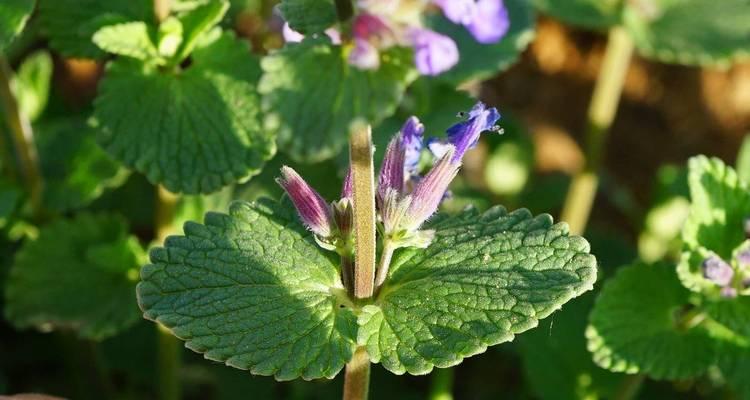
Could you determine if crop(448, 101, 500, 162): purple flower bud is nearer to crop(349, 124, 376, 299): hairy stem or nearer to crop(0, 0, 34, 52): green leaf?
crop(349, 124, 376, 299): hairy stem

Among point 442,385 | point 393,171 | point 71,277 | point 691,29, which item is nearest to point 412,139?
point 393,171

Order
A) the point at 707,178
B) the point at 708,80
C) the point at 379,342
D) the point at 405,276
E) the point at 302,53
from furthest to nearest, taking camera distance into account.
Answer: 1. the point at 708,80
2. the point at 707,178
3. the point at 405,276
4. the point at 379,342
5. the point at 302,53

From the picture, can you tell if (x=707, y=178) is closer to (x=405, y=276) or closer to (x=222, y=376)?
(x=405, y=276)

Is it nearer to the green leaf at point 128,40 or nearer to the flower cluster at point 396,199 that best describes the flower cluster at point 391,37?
the flower cluster at point 396,199

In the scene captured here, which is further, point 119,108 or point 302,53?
point 119,108

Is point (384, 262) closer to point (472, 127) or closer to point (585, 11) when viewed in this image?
point (472, 127)

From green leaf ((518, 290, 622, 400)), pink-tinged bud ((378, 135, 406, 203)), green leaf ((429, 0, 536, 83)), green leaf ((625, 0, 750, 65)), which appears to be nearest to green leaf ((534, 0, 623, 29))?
green leaf ((625, 0, 750, 65))

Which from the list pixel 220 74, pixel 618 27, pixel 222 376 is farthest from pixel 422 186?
pixel 618 27
